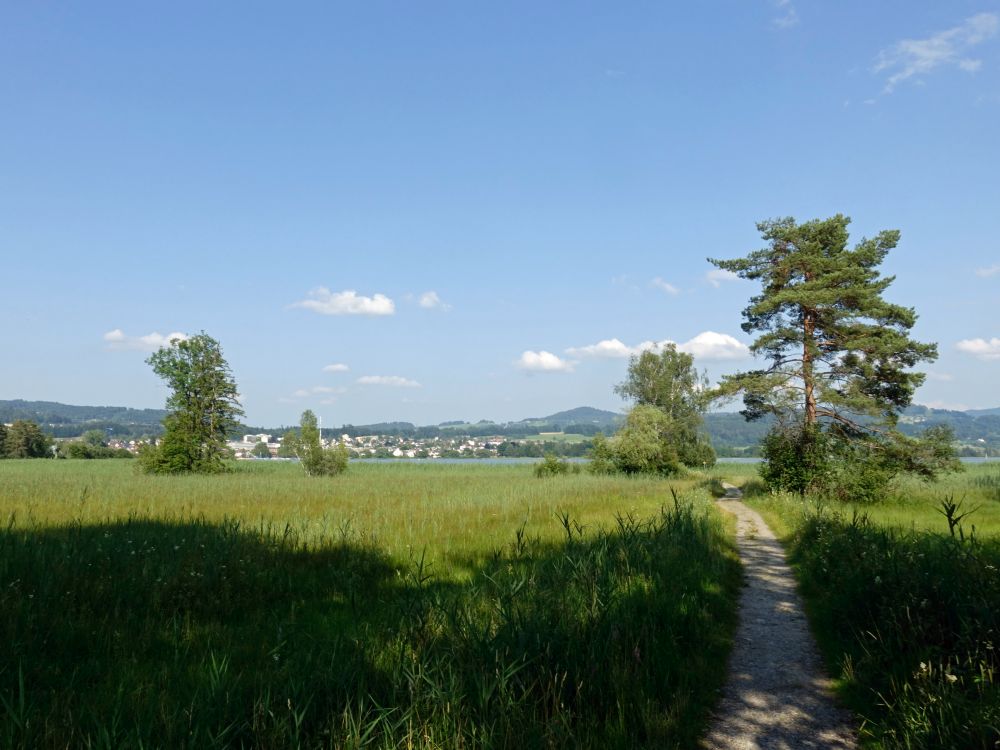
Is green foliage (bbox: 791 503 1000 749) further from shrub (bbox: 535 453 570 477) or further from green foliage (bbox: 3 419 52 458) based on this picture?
green foliage (bbox: 3 419 52 458)

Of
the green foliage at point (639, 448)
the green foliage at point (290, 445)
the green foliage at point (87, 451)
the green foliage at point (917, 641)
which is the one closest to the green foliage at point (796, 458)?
the green foliage at point (917, 641)

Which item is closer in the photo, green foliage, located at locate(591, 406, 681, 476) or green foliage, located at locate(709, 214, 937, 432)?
green foliage, located at locate(709, 214, 937, 432)

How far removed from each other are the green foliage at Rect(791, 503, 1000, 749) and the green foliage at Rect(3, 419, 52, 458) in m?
112

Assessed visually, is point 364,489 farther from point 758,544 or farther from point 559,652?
point 559,652

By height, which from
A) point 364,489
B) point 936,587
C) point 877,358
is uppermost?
point 877,358

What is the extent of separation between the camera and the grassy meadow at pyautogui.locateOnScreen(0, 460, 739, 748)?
354 cm

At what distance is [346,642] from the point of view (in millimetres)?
5184

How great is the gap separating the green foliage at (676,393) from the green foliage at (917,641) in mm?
57124

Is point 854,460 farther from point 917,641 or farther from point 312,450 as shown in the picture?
point 312,450

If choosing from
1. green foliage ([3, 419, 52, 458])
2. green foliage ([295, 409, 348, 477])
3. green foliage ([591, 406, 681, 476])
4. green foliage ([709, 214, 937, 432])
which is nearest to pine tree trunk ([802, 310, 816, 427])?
green foliage ([709, 214, 937, 432])

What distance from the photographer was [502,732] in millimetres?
3510

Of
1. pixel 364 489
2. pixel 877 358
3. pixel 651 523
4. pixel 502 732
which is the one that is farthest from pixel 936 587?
pixel 364 489

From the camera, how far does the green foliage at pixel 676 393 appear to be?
218 feet

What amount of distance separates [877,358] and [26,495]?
3253cm
